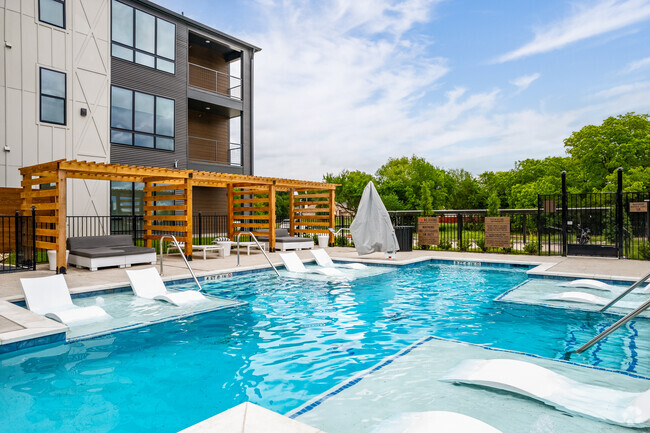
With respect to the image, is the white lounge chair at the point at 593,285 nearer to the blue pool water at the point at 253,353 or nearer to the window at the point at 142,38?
the blue pool water at the point at 253,353

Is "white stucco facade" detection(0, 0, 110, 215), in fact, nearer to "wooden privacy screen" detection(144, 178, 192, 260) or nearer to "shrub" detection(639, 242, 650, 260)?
"wooden privacy screen" detection(144, 178, 192, 260)

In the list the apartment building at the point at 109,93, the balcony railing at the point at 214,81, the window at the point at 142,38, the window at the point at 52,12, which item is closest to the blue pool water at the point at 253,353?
the apartment building at the point at 109,93

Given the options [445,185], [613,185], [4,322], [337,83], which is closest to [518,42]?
[337,83]

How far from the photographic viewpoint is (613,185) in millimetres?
32031

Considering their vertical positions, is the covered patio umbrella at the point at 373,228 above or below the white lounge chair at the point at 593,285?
above

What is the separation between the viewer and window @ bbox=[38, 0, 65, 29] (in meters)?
14.2

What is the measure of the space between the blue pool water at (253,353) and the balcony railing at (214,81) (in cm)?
1603

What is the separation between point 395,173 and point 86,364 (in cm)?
6388

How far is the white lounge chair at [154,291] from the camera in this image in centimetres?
672

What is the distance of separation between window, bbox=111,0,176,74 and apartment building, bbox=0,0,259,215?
41mm

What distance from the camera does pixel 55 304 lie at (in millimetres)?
6109

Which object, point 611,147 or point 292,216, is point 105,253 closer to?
point 292,216

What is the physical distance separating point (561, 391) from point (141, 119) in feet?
58.2

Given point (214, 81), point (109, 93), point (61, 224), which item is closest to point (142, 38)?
point (109, 93)
